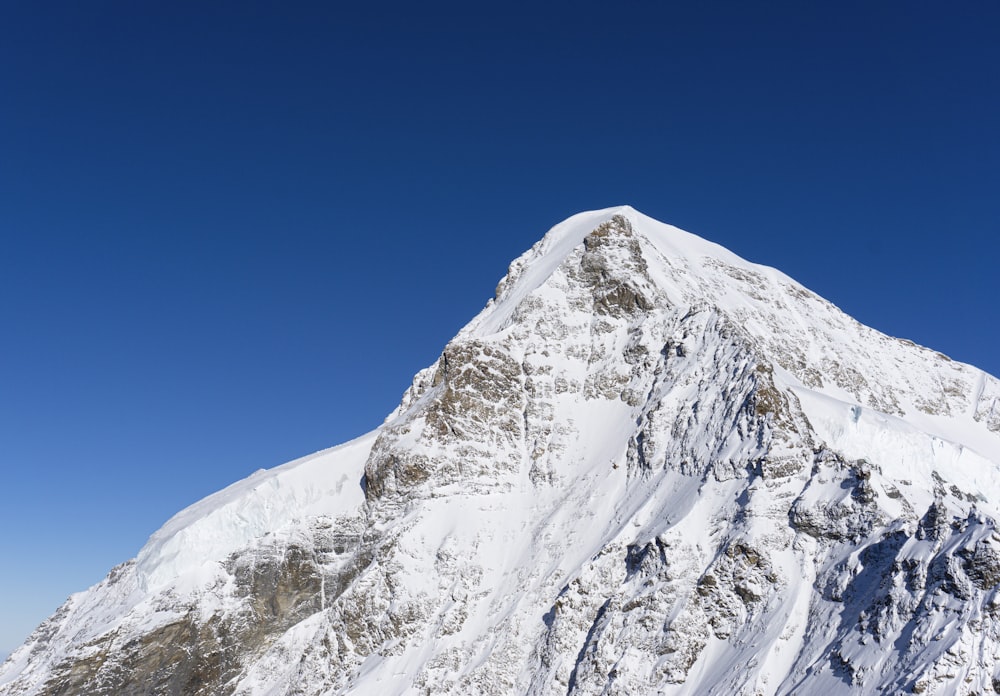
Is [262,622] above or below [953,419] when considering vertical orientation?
below

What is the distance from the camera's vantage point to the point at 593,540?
286 ft

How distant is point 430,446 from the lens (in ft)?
319

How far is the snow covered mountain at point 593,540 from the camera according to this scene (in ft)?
222

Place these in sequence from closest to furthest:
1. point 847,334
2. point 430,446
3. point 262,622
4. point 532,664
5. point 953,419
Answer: point 532,664, point 262,622, point 430,446, point 953,419, point 847,334

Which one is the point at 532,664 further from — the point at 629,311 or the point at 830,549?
the point at 629,311

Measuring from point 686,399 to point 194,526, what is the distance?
4909 centimetres

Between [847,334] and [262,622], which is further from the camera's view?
[847,334]

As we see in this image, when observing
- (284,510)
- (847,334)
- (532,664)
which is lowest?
(532,664)

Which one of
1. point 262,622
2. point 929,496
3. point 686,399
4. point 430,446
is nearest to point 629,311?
point 686,399

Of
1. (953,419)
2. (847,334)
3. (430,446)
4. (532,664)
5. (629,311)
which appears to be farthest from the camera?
(847,334)

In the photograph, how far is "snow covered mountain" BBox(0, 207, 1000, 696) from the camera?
222 ft

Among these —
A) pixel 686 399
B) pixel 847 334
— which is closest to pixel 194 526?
pixel 686 399

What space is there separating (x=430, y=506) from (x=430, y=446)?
257 inches

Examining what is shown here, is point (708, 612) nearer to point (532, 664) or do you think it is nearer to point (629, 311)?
point (532, 664)
